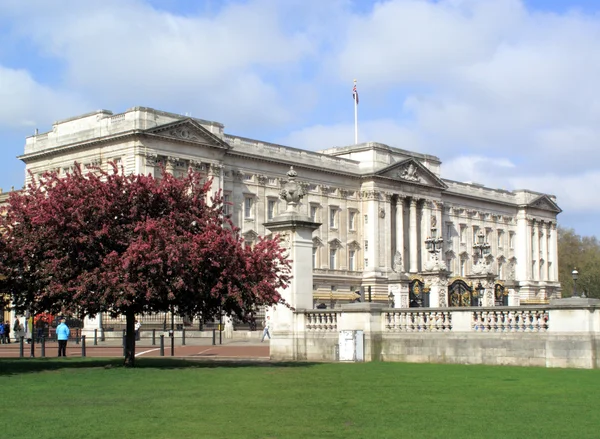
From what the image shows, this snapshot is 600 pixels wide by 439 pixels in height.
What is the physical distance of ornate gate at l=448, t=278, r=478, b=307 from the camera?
45094mm

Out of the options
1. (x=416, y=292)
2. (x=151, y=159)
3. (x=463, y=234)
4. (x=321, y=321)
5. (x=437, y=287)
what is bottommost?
(x=321, y=321)

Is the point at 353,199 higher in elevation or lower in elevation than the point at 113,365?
higher

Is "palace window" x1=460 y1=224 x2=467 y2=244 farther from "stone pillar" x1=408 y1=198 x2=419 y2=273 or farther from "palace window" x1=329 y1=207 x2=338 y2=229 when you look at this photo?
"palace window" x1=329 y1=207 x2=338 y2=229

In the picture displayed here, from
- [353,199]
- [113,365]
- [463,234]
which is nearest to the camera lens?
[113,365]

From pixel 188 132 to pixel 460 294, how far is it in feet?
135

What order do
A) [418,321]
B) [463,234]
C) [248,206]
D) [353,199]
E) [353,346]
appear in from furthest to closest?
[463,234] < [353,199] < [248,206] < [353,346] < [418,321]

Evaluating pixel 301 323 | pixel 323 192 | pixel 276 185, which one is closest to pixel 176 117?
pixel 276 185

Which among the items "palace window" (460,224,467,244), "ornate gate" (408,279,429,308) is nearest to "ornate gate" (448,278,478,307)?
"ornate gate" (408,279,429,308)

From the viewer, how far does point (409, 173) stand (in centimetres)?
10806

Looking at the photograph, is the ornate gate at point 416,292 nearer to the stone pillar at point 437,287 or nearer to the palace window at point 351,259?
the stone pillar at point 437,287

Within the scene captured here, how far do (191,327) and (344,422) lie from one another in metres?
58.2

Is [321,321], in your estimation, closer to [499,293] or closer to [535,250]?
[499,293]

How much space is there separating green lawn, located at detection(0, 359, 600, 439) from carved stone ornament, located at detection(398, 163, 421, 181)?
81.6 m

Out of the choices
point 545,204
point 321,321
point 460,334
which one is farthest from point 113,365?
point 545,204
